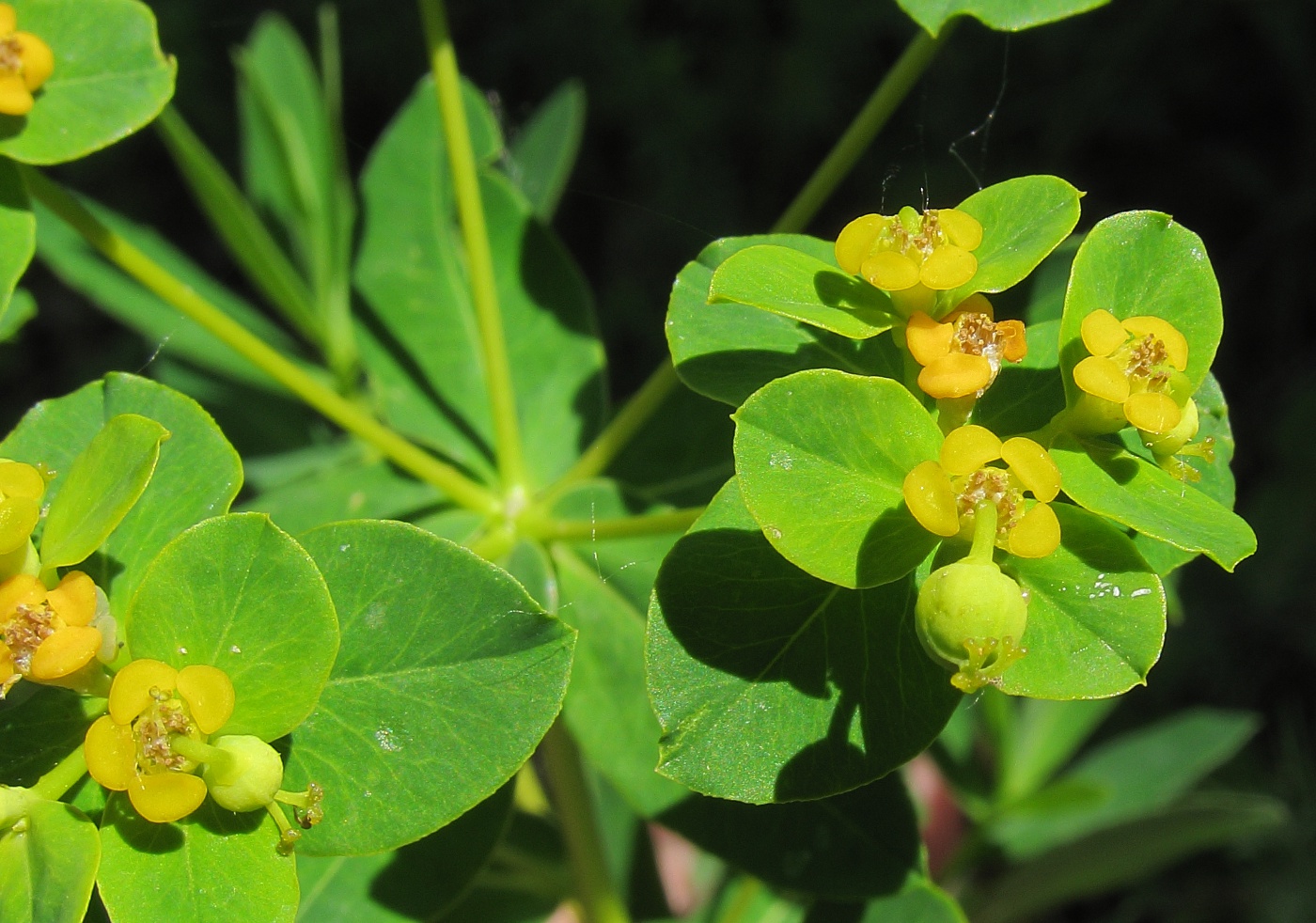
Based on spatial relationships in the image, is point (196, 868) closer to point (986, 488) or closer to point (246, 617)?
point (246, 617)

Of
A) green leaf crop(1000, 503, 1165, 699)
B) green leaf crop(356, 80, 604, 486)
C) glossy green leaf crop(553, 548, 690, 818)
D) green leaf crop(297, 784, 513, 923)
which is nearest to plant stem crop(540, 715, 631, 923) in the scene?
glossy green leaf crop(553, 548, 690, 818)

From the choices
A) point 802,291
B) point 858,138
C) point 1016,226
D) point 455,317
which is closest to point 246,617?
point 802,291

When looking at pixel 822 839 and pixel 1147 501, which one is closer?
pixel 1147 501

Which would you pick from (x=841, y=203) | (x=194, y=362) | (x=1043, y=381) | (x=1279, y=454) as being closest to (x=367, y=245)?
(x=194, y=362)

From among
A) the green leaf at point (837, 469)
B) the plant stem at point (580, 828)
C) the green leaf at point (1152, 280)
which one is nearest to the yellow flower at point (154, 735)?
the green leaf at point (837, 469)

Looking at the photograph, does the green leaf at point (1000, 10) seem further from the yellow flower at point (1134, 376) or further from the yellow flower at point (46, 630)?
the yellow flower at point (46, 630)

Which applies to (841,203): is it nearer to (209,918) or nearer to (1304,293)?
(1304,293)
